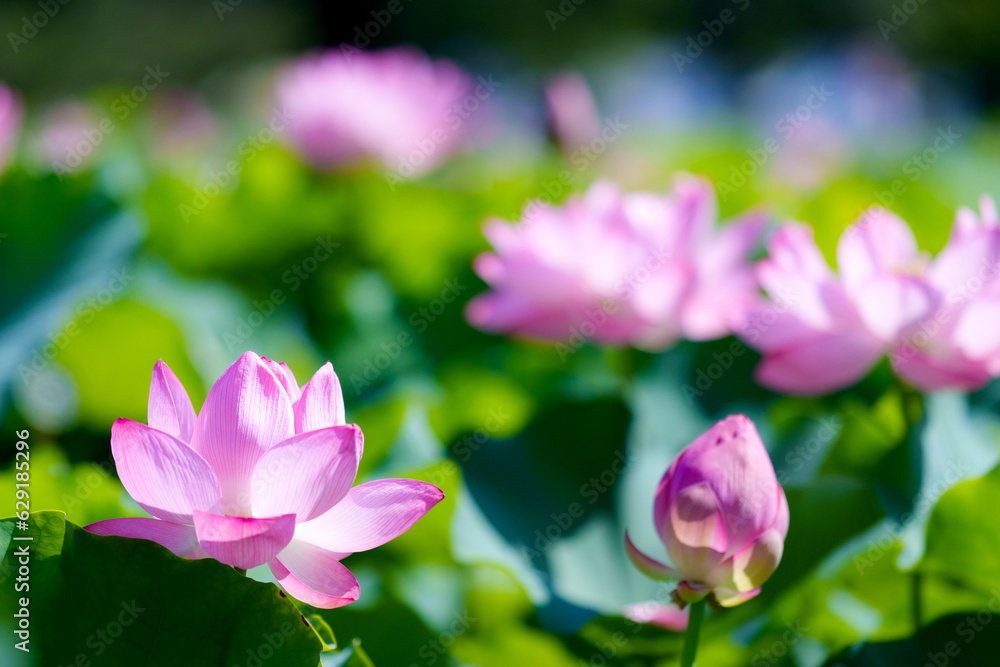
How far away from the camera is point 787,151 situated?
287cm

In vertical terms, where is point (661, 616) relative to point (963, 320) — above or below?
below

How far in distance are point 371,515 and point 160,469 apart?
101mm

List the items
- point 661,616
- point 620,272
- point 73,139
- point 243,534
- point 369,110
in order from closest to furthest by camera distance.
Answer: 1. point 243,534
2. point 661,616
3. point 620,272
4. point 369,110
5. point 73,139

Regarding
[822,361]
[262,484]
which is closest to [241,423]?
[262,484]

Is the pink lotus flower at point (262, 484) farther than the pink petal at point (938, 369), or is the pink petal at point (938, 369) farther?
the pink petal at point (938, 369)

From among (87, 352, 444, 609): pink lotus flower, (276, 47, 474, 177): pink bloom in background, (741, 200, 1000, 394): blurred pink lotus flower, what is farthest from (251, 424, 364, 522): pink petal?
(276, 47, 474, 177): pink bloom in background

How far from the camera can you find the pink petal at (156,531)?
0.44m

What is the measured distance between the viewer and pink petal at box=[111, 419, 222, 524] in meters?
0.41

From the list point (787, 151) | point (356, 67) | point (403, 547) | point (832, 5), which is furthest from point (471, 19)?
point (403, 547)

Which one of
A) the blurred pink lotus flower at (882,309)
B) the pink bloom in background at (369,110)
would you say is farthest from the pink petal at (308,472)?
the pink bloom in background at (369,110)

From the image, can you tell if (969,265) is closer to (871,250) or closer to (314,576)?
(871,250)

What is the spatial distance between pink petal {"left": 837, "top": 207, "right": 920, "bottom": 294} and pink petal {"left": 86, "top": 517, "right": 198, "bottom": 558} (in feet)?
1.74

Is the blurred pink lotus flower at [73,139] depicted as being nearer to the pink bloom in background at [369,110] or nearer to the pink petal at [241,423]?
the pink bloom in background at [369,110]

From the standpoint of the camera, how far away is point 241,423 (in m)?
0.43
